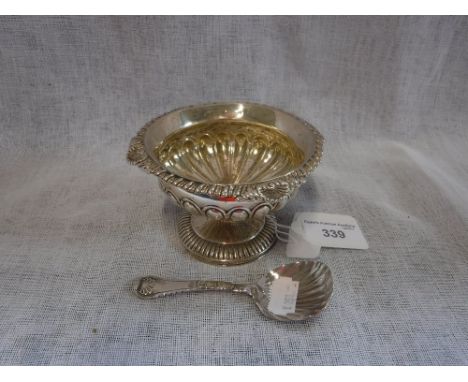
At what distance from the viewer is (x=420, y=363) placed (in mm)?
821

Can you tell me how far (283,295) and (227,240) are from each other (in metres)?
0.22

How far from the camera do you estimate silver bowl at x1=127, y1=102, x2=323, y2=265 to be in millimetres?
874

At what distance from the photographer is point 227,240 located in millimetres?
1037

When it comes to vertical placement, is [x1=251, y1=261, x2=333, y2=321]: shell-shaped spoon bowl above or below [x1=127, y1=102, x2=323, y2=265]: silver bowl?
below

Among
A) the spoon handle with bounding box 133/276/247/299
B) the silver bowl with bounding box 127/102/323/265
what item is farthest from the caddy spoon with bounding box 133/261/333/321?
the silver bowl with bounding box 127/102/323/265

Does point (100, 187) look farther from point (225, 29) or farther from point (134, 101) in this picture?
point (225, 29)

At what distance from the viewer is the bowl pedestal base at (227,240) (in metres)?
1.02

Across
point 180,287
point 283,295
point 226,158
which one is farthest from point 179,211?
point 283,295

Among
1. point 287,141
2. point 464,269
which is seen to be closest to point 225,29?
point 287,141

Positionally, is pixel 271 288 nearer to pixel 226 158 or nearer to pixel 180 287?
pixel 180 287

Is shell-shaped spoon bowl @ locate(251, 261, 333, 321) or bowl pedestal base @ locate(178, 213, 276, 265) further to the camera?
bowl pedestal base @ locate(178, 213, 276, 265)

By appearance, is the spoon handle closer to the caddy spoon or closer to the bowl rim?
the caddy spoon

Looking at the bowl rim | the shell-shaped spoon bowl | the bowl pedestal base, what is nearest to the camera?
the bowl rim

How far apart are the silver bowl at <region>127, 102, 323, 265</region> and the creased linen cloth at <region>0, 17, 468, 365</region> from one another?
7 centimetres
